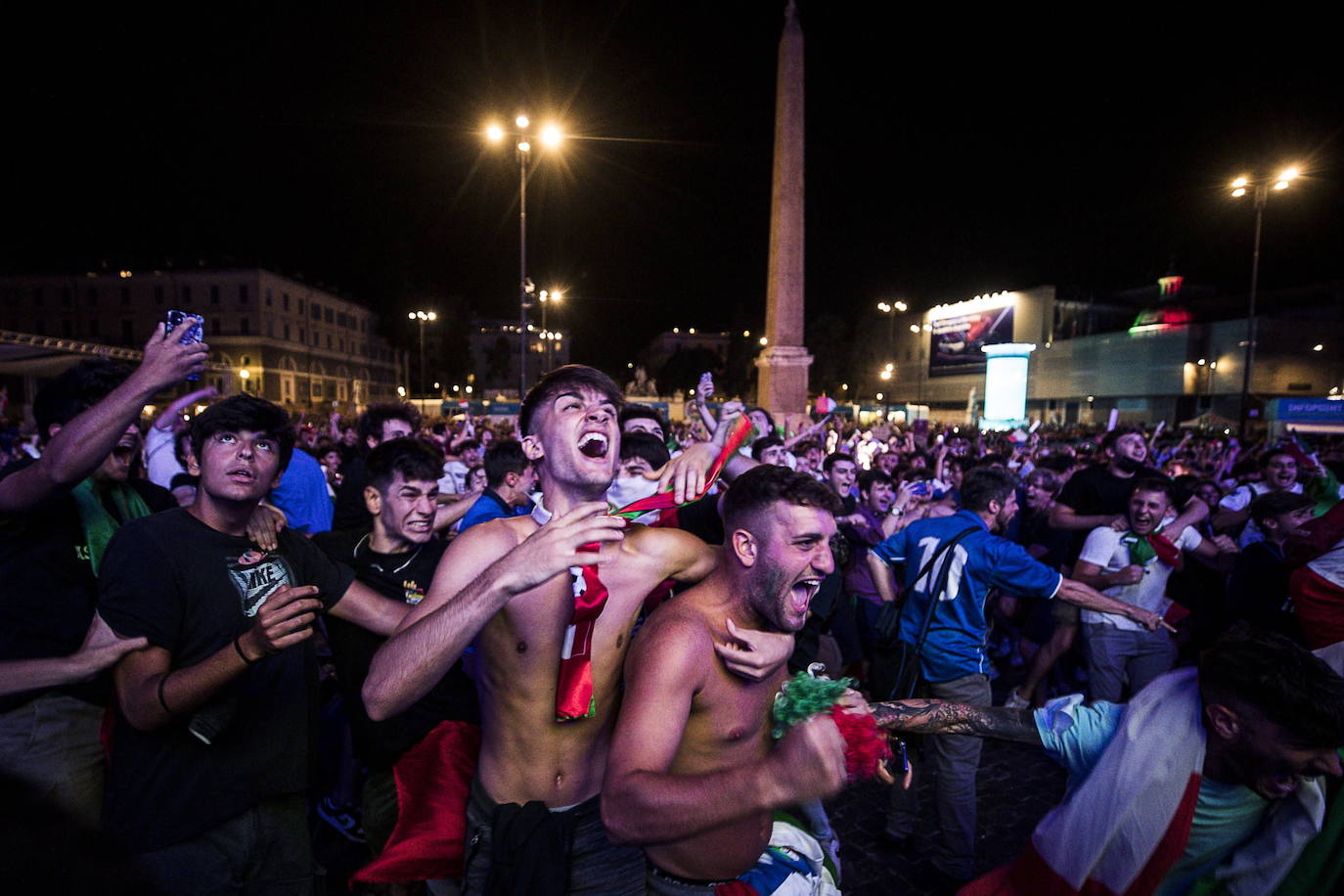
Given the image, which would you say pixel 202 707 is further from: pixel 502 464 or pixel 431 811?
pixel 502 464

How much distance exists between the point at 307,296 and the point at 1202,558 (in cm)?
8124

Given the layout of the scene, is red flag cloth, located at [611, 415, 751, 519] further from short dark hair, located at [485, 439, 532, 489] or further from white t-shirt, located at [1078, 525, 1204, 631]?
white t-shirt, located at [1078, 525, 1204, 631]

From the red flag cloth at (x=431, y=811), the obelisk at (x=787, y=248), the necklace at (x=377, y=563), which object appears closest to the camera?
the red flag cloth at (x=431, y=811)

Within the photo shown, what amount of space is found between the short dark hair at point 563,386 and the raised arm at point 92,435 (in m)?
1.13

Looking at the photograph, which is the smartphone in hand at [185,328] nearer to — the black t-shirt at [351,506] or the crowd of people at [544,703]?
the crowd of people at [544,703]

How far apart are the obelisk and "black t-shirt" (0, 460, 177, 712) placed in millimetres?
14103

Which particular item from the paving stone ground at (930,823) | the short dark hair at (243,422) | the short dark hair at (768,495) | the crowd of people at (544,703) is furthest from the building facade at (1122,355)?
the short dark hair at (243,422)

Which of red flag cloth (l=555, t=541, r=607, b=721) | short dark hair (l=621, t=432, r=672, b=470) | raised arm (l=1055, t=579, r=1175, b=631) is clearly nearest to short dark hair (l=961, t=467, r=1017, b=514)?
raised arm (l=1055, t=579, r=1175, b=631)

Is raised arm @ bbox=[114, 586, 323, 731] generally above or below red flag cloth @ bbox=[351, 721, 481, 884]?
above

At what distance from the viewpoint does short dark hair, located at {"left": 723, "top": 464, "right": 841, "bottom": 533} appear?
2.16 meters

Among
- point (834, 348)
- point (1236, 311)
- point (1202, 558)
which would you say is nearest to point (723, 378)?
point (834, 348)

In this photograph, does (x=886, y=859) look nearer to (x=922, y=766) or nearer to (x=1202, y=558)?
(x=922, y=766)

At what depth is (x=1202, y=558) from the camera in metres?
5.82

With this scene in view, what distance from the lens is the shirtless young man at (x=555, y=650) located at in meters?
2.15
